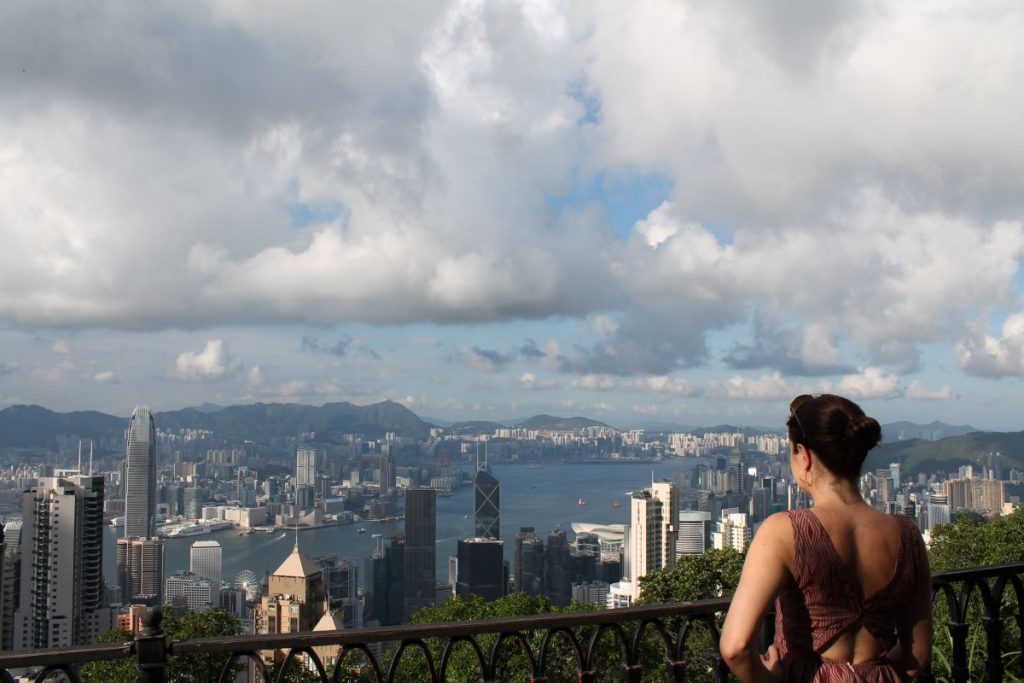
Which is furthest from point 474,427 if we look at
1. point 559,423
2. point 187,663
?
point 187,663

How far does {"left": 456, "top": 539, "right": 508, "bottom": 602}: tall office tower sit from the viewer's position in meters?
57.5

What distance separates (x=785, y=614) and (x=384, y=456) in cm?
11460

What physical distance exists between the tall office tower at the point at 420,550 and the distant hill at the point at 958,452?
37416mm

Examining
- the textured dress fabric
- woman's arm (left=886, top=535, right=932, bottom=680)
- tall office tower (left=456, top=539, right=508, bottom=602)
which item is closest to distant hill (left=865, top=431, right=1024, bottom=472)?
tall office tower (left=456, top=539, right=508, bottom=602)

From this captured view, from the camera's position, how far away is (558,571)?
198 ft

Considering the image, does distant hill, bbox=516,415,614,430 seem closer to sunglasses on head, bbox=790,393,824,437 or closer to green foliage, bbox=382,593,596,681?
green foliage, bbox=382,593,596,681

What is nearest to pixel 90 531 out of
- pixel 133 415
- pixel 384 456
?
pixel 133 415

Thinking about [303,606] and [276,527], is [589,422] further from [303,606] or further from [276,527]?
[303,606]

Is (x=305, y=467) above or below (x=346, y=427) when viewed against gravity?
below

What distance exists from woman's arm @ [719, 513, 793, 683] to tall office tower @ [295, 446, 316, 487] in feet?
337

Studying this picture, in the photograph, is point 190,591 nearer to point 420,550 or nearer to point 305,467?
point 420,550

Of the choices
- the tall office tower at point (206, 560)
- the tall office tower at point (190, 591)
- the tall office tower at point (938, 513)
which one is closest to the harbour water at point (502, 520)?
the tall office tower at point (206, 560)

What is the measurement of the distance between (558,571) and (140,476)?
164 ft

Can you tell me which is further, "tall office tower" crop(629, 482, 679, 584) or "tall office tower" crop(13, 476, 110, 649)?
"tall office tower" crop(629, 482, 679, 584)
